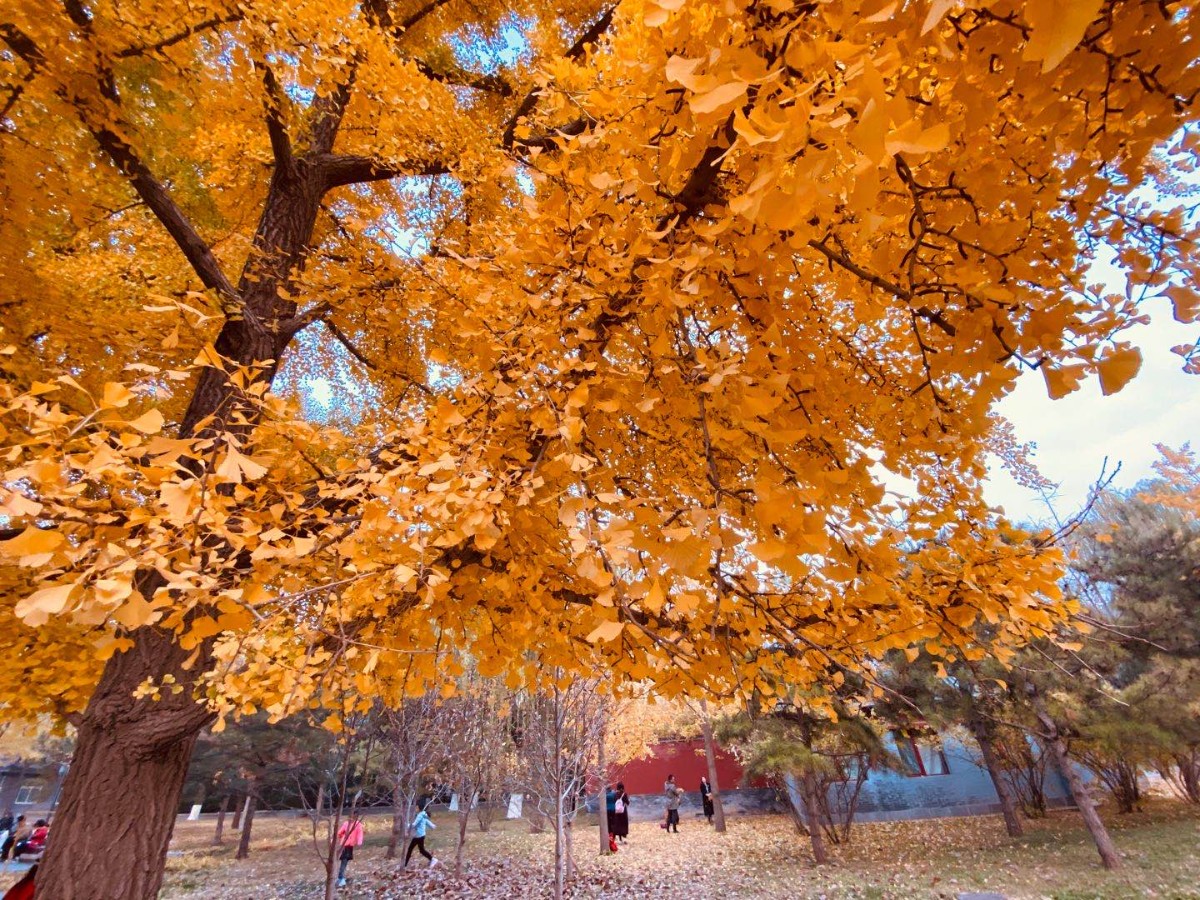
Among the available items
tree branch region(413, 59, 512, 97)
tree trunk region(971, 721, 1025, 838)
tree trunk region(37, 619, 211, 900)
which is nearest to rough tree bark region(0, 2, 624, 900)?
tree trunk region(37, 619, 211, 900)

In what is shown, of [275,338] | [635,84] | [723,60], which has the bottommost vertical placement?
[723,60]

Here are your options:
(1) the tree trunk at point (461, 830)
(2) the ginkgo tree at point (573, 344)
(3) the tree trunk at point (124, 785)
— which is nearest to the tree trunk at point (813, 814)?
(1) the tree trunk at point (461, 830)

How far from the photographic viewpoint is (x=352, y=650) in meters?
2.22

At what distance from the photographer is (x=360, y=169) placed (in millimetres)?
4055

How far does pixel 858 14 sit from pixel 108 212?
608cm

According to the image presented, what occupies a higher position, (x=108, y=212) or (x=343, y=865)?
(x=108, y=212)

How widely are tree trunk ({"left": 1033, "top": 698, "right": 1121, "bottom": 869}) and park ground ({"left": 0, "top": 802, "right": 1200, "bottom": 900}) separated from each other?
0.23m

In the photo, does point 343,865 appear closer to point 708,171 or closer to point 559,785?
point 559,785

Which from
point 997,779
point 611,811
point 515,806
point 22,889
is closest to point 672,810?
point 611,811

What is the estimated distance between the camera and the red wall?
19.1 metres

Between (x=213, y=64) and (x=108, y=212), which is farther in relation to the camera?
(x=108, y=212)

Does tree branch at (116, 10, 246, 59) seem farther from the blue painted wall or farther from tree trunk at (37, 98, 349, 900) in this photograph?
the blue painted wall

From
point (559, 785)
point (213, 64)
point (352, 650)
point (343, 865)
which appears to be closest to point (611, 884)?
point (559, 785)

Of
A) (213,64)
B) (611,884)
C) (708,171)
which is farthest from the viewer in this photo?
(611,884)
